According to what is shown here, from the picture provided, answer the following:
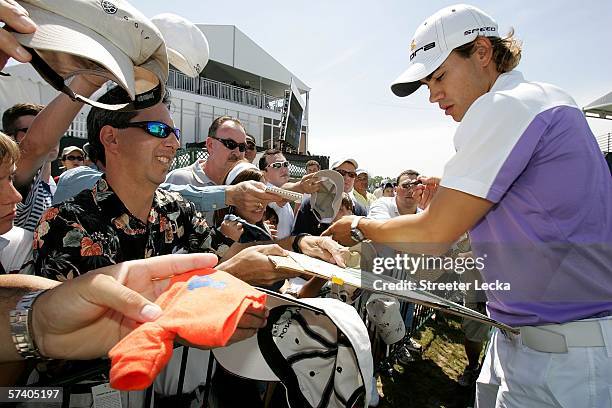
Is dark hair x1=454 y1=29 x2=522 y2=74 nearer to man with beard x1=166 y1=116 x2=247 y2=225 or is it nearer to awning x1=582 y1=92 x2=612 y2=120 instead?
man with beard x1=166 y1=116 x2=247 y2=225

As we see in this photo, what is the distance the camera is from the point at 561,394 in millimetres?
1500

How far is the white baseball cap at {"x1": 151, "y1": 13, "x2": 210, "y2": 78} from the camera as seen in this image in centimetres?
262

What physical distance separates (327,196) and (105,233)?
7.06ft

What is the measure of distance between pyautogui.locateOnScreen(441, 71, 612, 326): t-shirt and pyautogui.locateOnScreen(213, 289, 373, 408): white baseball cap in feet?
2.61

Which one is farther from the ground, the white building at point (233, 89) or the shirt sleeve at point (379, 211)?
the white building at point (233, 89)

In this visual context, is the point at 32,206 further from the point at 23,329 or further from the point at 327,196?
the point at 327,196

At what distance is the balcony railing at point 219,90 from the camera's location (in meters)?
21.6

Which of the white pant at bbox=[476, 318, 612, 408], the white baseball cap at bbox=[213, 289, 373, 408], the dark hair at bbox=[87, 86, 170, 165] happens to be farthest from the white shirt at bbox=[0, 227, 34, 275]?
the white pant at bbox=[476, 318, 612, 408]

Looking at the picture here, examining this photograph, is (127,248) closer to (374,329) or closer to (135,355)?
(135,355)

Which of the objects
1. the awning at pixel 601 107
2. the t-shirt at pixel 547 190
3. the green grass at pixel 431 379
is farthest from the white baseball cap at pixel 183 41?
the awning at pixel 601 107

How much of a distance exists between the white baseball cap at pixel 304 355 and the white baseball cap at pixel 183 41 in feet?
6.20

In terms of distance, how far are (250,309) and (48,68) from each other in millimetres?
958

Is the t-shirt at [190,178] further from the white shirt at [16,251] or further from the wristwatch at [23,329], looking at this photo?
the wristwatch at [23,329]

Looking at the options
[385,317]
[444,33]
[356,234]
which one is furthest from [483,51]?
[385,317]
